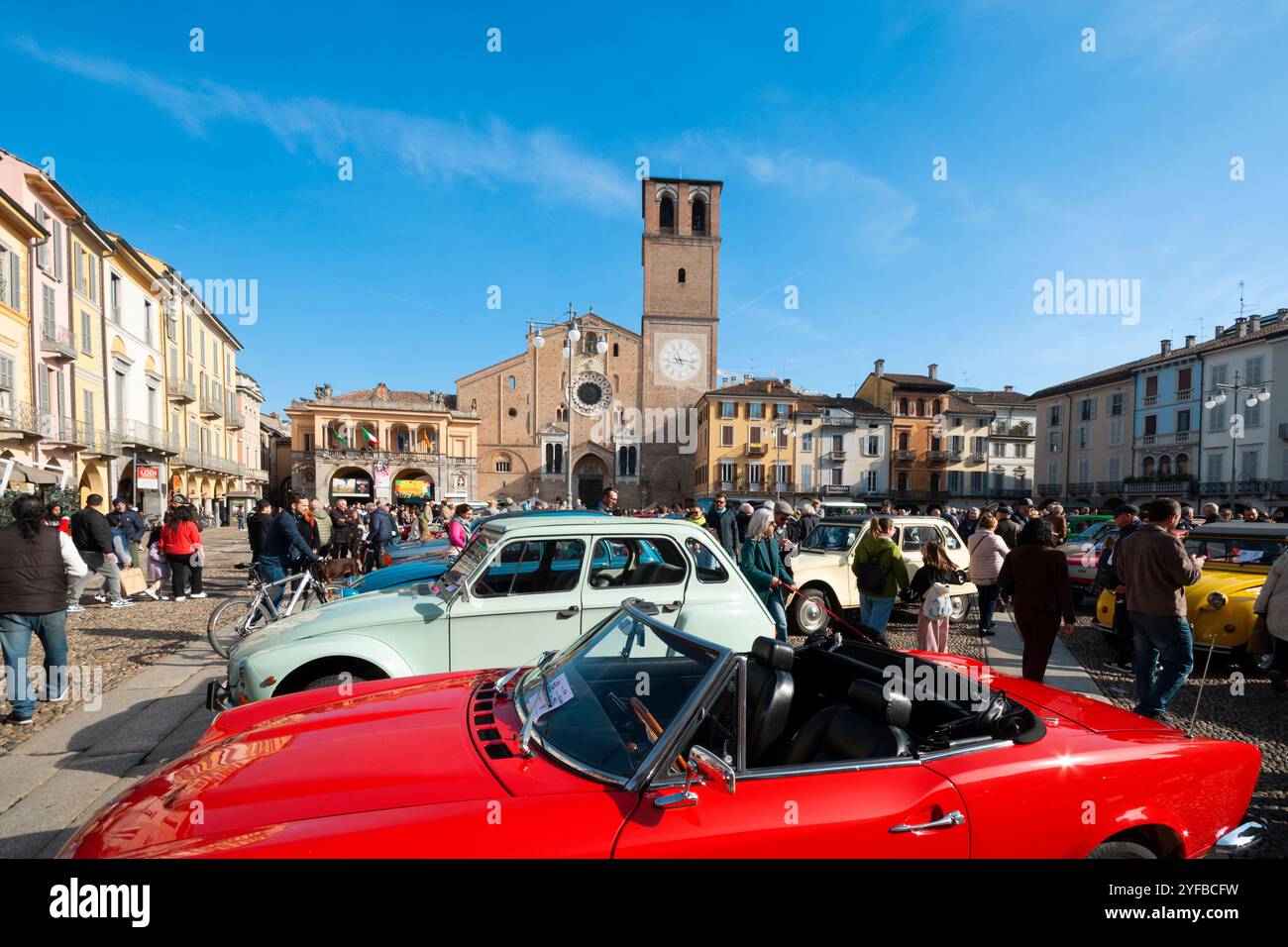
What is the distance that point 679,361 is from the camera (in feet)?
176

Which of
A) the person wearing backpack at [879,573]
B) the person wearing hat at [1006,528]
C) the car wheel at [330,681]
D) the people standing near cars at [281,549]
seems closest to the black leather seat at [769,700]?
the car wheel at [330,681]

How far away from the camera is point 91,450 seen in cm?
2473

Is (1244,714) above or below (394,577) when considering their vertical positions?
below

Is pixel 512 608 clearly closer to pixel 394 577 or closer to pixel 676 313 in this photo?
pixel 394 577

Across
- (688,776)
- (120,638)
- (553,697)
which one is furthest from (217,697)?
(120,638)

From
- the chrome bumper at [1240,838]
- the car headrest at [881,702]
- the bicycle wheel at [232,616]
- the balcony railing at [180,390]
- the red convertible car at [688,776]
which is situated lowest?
the bicycle wheel at [232,616]

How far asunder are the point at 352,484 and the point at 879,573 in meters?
51.8

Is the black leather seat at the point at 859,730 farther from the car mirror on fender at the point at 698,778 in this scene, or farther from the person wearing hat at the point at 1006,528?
the person wearing hat at the point at 1006,528

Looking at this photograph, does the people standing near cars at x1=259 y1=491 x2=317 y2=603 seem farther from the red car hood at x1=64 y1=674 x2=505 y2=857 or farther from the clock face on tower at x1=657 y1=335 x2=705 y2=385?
the clock face on tower at x1=657 y1=335 x2=705 y2=385

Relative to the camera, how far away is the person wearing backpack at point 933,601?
573 centimetres

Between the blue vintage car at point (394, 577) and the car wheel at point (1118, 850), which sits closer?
the car wheel at point (1118, 850)

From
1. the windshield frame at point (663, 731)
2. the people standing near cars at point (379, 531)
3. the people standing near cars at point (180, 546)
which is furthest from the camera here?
the people standing near cars at point (379, 531)

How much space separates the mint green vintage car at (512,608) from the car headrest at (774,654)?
5.78 ft
